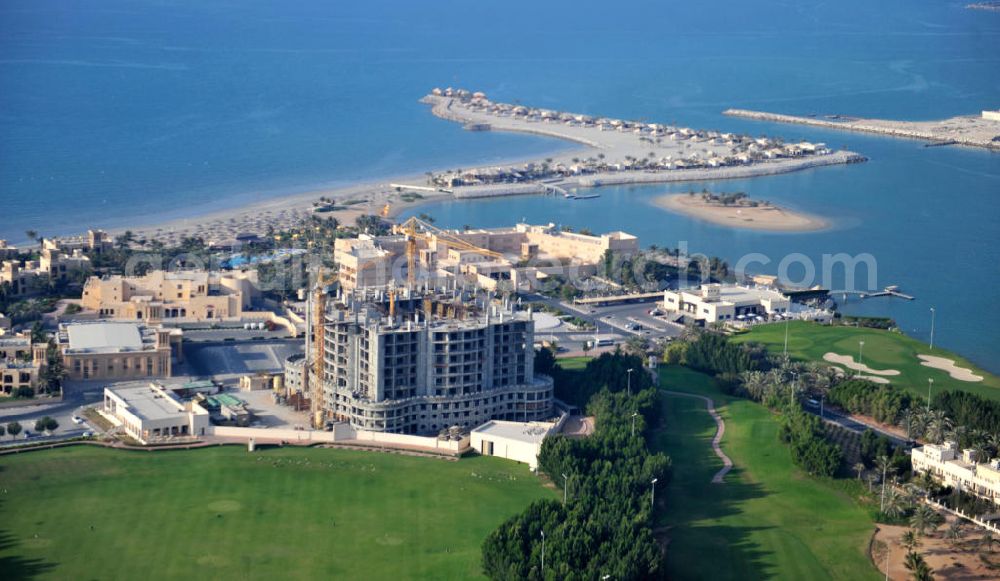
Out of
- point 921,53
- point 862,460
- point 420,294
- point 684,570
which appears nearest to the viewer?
point 684,570

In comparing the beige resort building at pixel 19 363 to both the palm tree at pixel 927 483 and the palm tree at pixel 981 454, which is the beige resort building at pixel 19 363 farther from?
the palm tree at pixel 981 454

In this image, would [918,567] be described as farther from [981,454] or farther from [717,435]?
[717,435]

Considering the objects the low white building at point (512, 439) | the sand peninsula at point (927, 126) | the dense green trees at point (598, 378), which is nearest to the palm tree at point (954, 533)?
the low white building at point (512, 439)

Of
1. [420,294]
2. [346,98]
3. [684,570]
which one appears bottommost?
[684,570]

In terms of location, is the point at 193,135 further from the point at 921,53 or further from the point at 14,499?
the point at 921,53

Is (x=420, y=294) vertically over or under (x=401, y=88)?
under

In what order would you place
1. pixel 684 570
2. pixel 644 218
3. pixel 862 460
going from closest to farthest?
pixel 684 570 → pixel 862 460 → pixel 644 218

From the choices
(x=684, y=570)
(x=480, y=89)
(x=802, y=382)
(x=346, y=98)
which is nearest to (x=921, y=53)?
(x=480, y=89)
